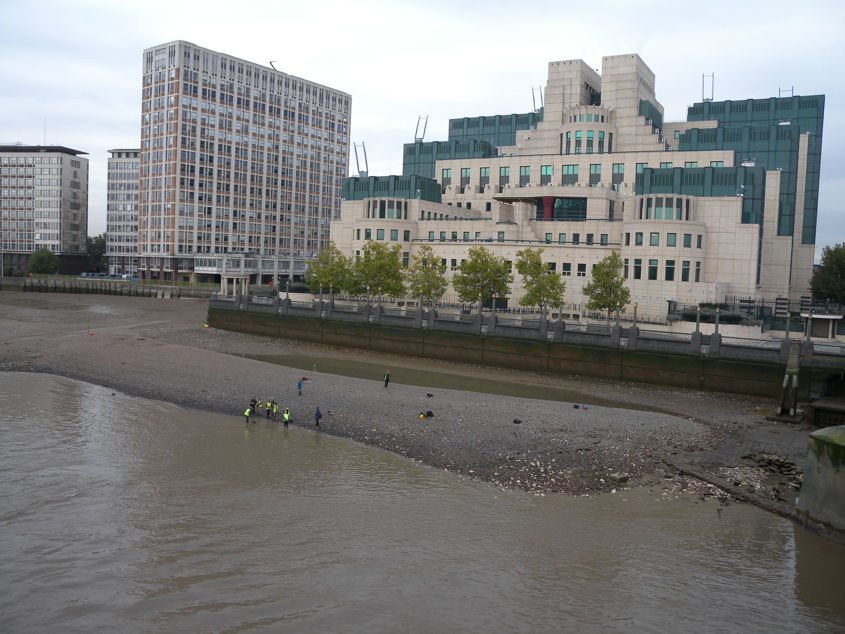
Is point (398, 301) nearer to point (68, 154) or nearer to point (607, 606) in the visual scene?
point (607, 606)

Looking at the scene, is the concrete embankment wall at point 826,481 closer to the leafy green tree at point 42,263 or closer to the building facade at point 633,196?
Result: the building facade at point 633,196

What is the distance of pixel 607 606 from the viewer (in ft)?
59.7

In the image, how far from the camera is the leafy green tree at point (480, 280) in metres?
72.8

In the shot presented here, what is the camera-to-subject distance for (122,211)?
162 m

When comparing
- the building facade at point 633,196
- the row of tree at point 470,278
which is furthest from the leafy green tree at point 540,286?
the building facade at point 633,196

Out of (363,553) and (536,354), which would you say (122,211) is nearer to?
(536,354)

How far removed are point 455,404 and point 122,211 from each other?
146841 mm

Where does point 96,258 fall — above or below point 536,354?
above

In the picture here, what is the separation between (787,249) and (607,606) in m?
93.9

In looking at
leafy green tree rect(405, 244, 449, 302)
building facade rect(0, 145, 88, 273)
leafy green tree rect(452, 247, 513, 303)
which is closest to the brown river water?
leafy green tree rect(452, 247, 513, 303)

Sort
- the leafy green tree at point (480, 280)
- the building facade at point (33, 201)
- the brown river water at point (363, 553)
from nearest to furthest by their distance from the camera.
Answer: the brown river water at point (363, 553)
the leafy green tree at point (480, 280)
the building facade at point (33, 201)

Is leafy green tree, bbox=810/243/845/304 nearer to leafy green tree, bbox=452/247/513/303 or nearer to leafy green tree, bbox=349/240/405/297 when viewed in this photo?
leafy green tree, bbox=452/247/513/303

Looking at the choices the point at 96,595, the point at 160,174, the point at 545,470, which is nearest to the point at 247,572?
the point at 96,595

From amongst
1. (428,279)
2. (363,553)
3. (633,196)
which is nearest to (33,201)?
(428,279)
